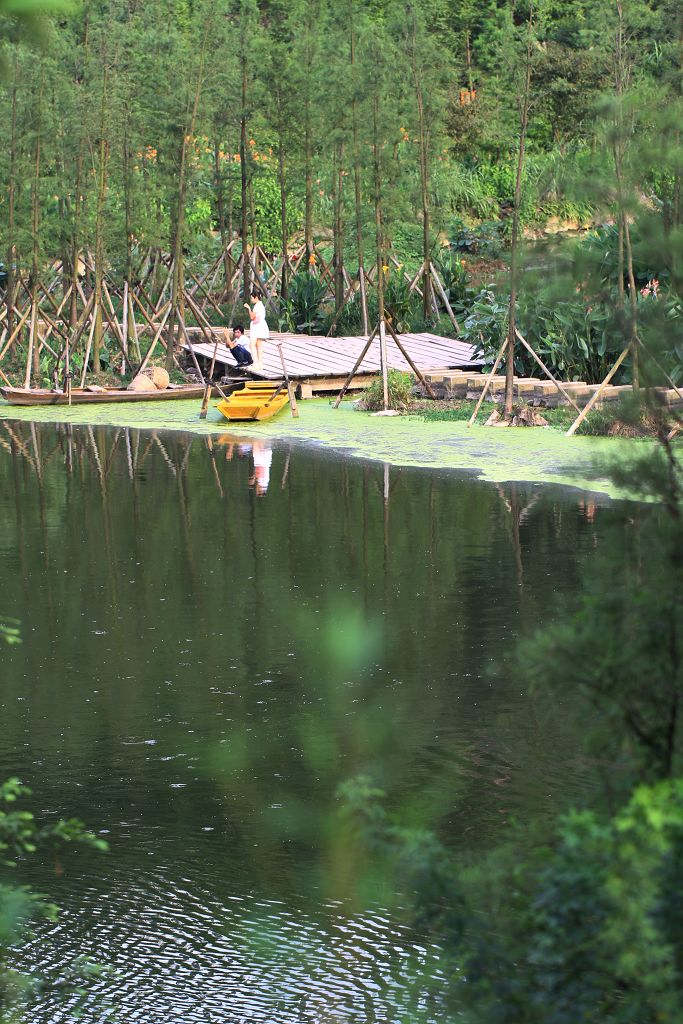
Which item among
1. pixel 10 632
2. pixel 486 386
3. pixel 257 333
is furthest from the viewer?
pixel 257 333

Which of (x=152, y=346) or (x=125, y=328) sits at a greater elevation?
(x=125, y=328)

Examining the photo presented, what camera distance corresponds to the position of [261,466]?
1623 cm

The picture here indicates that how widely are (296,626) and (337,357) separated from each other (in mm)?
14424

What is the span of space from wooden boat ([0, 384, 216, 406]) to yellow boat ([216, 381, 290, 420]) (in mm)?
2552

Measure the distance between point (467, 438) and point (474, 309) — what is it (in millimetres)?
5030

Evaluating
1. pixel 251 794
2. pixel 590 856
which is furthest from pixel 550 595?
pixel 590 856

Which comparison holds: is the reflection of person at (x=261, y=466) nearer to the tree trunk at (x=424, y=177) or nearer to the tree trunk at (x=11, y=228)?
the tree trunk at (x=11, y=228)

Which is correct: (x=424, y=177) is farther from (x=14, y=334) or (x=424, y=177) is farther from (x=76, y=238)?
(x=14, y=334)

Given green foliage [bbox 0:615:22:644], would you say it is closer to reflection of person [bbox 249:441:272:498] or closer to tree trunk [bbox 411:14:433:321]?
reflection of person [bbox 249:441:272:498]

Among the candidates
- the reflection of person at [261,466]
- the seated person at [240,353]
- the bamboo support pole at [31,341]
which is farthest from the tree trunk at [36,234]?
the reflection of person at [261,466]

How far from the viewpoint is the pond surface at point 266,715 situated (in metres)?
5.39

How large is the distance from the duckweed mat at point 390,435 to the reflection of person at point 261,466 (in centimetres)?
63

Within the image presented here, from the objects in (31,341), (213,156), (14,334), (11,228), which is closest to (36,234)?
(11,228)

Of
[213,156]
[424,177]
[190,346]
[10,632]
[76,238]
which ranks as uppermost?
[213,156]
